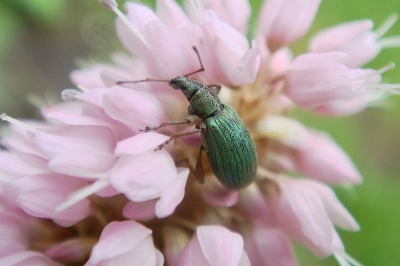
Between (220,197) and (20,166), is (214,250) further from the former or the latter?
(20,166)

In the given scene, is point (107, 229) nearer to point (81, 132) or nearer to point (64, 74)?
point (81, 132)

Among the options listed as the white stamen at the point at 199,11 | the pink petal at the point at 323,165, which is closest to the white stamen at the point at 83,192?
the white stamen at the point at 199,11

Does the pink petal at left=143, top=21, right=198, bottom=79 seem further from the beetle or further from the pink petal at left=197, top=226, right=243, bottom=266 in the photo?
the pink petal at left=197, top=226, right=243, bottom=266

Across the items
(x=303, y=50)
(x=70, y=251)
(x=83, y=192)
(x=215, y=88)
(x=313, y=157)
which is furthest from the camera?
(x=303, y=50)

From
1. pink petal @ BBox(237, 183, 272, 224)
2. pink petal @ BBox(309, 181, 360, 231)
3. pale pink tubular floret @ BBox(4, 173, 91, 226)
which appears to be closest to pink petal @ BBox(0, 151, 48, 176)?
pale pink tubular floret @ BBox(4, 173, 91, 226)

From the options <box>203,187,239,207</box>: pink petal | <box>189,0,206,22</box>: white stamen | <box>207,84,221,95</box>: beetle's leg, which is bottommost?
<box>203,187,239,207</box>: pink petal

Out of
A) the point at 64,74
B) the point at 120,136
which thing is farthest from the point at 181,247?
the point at 64,74

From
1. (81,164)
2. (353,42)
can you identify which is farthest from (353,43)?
(81,164)
